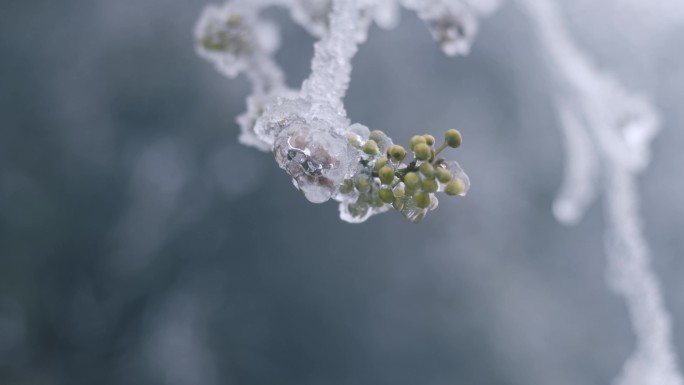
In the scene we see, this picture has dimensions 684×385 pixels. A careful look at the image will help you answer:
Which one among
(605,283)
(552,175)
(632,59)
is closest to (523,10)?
(632,59)

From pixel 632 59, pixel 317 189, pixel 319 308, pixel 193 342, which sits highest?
pixel 632 59

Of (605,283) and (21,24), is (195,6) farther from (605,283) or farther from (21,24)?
(605,283)

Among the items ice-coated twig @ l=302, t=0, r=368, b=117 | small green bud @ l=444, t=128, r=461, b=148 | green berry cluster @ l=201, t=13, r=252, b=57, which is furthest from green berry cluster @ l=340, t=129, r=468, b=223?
green berry cluster @ l=201, t=13, r=252, b=57

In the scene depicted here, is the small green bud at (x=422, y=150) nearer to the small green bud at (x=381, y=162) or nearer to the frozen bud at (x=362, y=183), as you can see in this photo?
the small green bud at (x=381, y=162)

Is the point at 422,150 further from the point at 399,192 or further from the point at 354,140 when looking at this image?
the point at 354,140

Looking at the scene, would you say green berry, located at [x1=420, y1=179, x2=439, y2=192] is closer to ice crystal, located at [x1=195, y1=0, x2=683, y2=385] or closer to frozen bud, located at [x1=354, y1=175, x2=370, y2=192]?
ice crystal, located at [x1=195, y1=0, x2=683, y2=385]

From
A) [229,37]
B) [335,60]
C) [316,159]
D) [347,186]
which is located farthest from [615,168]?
[316,159]

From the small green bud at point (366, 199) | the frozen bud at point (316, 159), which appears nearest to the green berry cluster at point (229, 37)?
the frozen bud at point (316, 159)
